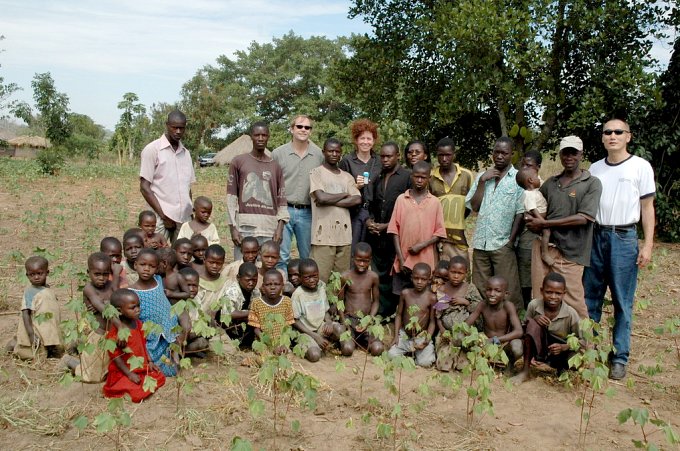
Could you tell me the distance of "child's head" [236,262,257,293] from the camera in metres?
4.56

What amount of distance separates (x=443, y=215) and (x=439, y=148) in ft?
1.84

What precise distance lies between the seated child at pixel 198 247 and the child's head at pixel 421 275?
1667mm

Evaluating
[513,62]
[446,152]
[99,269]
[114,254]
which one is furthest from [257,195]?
[513,62]

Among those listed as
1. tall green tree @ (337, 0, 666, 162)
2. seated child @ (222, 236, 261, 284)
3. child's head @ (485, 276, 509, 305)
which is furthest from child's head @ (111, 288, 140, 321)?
tall green tree @ (337, 0, 666, 162)

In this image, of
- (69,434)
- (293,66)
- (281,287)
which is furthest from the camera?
(293,66)

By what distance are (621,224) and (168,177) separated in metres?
3.53

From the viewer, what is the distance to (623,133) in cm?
421

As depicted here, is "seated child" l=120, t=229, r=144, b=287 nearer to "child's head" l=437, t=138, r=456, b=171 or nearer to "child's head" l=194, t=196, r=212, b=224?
"child's head" l=194, t=196, r=212, b=224

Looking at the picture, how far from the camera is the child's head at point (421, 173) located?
15.6ft

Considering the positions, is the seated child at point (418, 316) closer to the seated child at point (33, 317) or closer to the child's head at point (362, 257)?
the child's head at point (362, 257)

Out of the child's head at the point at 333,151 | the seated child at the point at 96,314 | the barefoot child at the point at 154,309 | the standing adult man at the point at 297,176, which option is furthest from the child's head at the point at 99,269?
the child's head at the point at 333,151

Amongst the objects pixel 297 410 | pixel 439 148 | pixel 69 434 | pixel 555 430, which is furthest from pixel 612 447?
pixel 69 434

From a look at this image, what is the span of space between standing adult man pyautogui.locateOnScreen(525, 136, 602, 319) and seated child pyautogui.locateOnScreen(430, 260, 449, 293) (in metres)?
0.73

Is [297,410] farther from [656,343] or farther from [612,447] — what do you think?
[656,343]
